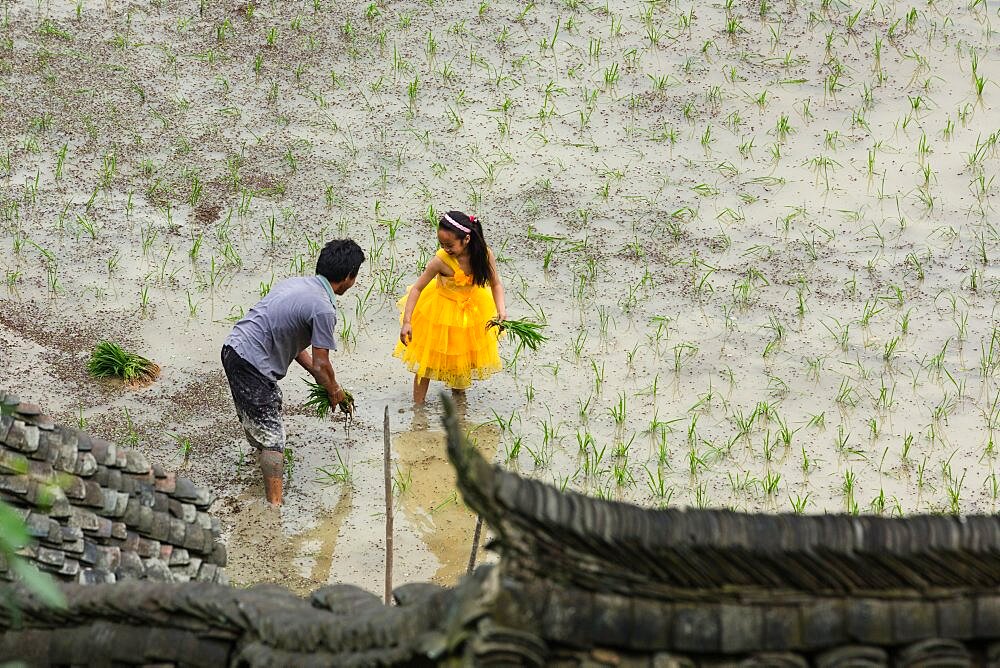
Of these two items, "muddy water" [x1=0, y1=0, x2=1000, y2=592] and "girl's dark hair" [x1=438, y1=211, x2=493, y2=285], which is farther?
"muddy water" [x1=0, y1=0, x2=1000, y2=592]

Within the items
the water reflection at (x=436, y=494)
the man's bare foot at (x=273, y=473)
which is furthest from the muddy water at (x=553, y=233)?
the man's bare foot at (x=273, y=473)

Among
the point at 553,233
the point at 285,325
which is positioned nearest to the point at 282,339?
the point at 285,325

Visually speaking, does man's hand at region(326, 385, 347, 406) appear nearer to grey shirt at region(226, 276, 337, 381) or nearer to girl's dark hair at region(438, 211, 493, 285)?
grey shirt at region(226, 276, 337, 381)

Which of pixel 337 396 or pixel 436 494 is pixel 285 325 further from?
pixel 436 494

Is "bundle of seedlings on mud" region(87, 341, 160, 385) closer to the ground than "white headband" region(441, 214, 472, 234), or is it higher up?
closer to the ground

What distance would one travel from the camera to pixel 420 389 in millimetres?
9508

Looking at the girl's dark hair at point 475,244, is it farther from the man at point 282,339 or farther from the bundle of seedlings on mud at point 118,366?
the bundle of seedlings on mud at point 118,366

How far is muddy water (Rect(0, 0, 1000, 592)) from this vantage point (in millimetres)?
8992

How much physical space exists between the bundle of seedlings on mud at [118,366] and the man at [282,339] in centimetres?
160

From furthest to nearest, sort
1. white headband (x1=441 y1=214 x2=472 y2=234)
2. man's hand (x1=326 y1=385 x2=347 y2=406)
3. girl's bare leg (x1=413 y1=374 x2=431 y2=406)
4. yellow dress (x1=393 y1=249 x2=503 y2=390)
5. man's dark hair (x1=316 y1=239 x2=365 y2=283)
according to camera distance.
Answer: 1. girl's bare leg (x1=413 y1=374 x2=431 y2=406)
2. yellow dress (x1=393 y1=249 x2=503 y2=390)
3. white headband (x1=441 y1=214 x2=472 y2=234)
4. man's hand (x1=326 y1=385 x2=347 y2=406)
5. man's dark hair (x1=316 y1=239 x2=365 y2=283)

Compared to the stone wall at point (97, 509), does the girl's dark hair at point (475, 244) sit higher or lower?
higher

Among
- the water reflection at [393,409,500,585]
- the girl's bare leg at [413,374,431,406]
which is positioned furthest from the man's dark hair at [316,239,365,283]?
the girl's bare leg at [413,374,431,406]

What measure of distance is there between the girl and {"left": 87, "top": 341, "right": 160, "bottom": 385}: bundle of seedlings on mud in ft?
5.86

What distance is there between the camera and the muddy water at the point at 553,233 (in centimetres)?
899
